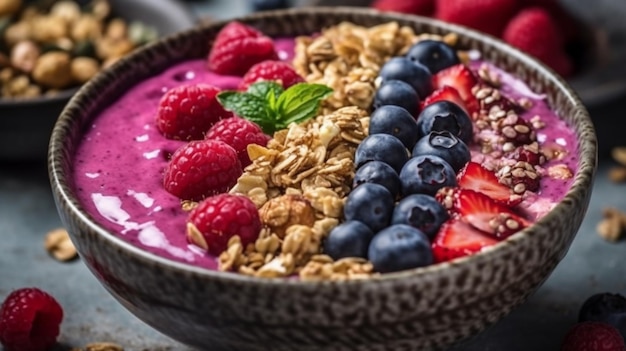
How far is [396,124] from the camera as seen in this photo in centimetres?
170

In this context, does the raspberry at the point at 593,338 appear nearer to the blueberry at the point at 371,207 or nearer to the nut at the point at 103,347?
the blueberry at the point at 371,207

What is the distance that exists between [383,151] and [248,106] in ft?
0.93

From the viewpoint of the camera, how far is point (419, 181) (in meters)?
1.57

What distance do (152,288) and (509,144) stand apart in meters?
0.67

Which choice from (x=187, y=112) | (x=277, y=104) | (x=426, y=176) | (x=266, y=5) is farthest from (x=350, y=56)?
A: (x=266, y=5)

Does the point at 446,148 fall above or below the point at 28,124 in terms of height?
above

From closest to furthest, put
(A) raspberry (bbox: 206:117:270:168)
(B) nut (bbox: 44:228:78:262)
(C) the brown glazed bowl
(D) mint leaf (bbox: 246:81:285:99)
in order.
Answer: (C) the brown glazed bowl, (A) raspberry (bbox: 206:117:270:168), (D) mint leaf (bbox: 246:81:285:99), (B) nut (bbox: 44:228:78:262)

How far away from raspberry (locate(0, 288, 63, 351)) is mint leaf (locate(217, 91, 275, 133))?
1.60ft

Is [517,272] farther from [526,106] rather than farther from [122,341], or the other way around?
[122,341]

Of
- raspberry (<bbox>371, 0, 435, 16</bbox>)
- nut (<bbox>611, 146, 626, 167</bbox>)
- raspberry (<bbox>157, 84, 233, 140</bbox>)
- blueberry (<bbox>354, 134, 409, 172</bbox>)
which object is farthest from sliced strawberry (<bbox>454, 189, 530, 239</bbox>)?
raspberry (<bbox>371, 0, 435, 16</bbox>)

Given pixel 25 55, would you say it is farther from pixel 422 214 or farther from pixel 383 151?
pixel 422 214

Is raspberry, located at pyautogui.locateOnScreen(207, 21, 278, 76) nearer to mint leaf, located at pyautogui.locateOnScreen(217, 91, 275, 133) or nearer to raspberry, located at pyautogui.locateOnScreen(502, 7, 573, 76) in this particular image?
mint leaf, located at pyautogui.locateOnScreen(217, 91, 275, 133)

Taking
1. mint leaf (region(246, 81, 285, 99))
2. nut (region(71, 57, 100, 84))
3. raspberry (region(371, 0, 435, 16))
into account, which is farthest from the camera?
raspberry (region(371, 0, 435, 16))

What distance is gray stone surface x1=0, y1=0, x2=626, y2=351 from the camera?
1878 mm
